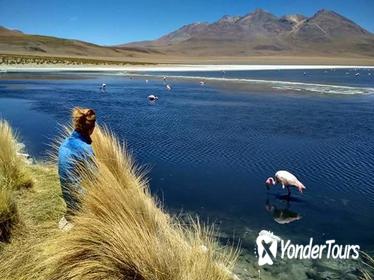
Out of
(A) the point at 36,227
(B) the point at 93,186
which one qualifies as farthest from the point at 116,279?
(A) the point at 36,227

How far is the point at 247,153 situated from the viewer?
11.3 m

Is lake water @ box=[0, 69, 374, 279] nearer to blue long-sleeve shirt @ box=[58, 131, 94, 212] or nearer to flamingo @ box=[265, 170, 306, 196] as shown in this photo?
flamingo @ box=[265, 170, 306, 196]

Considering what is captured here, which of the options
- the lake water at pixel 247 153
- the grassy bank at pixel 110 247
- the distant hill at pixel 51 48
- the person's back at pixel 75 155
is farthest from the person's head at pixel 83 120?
the distant hill at pixel 51 48

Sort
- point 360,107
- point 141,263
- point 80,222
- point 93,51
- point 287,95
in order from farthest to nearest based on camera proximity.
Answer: point 93,51 < point 287,95 < point 360,107 < point 80,222 < point 141,263

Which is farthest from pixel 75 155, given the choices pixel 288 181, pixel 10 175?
pixel 288 181

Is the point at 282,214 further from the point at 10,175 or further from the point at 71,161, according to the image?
the point at 10,175

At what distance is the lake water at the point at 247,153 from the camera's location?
7.02 meters

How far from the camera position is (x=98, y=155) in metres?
5.60

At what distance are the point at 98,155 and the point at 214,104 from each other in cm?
1712

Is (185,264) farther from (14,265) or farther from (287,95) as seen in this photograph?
(287,95)

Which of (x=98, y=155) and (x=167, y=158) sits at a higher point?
Result: (x=98, y=155)

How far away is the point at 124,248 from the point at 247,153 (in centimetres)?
820

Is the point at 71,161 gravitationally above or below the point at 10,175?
above

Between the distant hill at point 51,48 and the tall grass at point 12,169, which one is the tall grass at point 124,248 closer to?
the tall grass at point 12,169
